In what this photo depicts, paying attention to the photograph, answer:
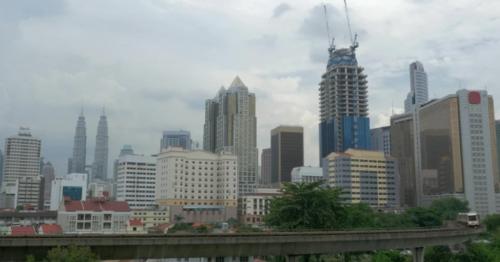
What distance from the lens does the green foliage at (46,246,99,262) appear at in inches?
1508

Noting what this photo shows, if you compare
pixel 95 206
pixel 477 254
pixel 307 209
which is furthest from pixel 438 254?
pixel 95 206

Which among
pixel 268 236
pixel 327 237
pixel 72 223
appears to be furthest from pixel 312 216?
pixel 72 223

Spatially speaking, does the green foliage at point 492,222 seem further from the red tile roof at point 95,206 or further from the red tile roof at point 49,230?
the red tile roof at point 49,230

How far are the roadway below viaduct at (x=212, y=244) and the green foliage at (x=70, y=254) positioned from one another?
74.0 inches

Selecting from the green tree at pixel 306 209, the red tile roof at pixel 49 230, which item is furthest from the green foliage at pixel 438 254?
the red tile roof at pixel 49 230

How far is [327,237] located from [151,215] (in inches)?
5460

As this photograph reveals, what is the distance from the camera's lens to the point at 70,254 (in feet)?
128

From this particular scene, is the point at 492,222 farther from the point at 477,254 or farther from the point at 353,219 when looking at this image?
the point at 477,254

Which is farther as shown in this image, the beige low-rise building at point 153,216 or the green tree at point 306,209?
the beige low-rise building at point 153,216

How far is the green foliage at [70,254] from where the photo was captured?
126 ft

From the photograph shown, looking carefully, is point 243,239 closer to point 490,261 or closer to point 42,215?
point 490,261

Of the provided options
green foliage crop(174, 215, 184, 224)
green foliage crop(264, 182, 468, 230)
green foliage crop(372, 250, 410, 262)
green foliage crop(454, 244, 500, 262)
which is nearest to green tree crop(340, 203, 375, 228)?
green foliage crop(264, 182, 468, 230)

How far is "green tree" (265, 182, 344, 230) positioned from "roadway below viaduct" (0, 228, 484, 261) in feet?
43.0

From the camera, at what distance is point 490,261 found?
6856 cm
